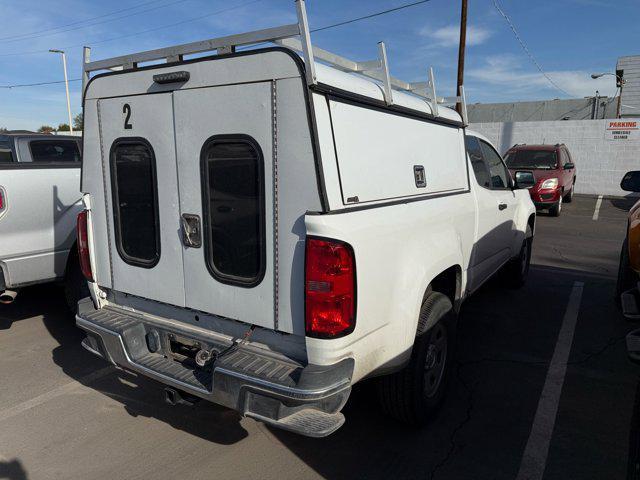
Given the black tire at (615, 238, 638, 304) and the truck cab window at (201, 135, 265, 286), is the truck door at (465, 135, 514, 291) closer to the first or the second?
the black tire at (615, 238, 638, 304)

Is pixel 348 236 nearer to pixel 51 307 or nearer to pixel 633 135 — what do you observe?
pixel 51 307

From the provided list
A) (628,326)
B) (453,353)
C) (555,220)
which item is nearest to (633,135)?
(555,220)

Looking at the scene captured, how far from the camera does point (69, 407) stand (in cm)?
358

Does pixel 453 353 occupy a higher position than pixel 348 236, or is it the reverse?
pixel 348 236

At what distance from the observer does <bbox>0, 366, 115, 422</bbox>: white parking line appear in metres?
3.51

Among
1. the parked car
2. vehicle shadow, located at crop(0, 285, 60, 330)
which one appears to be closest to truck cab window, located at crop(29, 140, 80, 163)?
the parked car

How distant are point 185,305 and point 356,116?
1.47 m

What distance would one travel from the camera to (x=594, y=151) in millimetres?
19422

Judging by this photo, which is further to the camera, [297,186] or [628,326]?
[628,326]

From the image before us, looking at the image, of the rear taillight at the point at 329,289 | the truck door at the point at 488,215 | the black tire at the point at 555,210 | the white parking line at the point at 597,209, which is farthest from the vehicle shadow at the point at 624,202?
the rear taillight at the point at 329,289

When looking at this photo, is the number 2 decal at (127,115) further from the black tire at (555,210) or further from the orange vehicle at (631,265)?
the black tire at (555,210)

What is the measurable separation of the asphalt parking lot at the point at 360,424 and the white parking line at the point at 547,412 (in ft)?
→ 0.04

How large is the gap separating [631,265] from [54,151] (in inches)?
248

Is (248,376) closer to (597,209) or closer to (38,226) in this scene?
(38,226)
